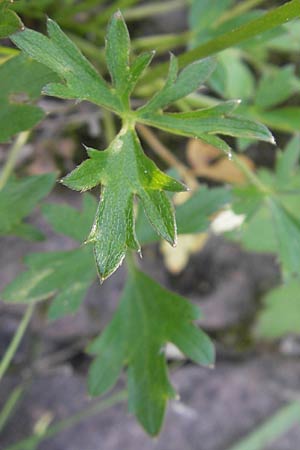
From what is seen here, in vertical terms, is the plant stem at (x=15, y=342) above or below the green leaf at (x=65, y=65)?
below

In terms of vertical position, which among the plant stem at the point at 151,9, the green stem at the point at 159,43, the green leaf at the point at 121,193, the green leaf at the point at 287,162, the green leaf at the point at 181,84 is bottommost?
the green leaf at the point at 287,162

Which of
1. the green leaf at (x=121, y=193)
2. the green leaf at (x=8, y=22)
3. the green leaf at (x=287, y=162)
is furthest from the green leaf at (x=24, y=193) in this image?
the green leaf at (x=287, y=162)

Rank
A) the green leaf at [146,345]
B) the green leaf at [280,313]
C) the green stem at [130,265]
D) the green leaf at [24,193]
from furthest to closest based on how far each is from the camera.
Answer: the green leaf at [280,313]
the green stem at [130,265]
the green leaf at [146,345]
the green leaf at [24,193]

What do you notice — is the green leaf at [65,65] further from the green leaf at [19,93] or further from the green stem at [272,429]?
the green stem at [272,429]

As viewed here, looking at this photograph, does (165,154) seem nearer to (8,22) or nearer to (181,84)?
(181,84)

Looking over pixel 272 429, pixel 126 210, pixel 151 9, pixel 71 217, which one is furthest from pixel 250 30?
pixel 272 429

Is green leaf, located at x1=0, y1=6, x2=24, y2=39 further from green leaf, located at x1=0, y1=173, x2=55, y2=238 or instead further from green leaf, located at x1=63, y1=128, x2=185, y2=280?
green leaf, located at x1=0, y1=173, x2=55, y2=238

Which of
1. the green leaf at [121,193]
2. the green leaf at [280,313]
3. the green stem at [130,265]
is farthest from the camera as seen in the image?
the green leaf at [280,313]
